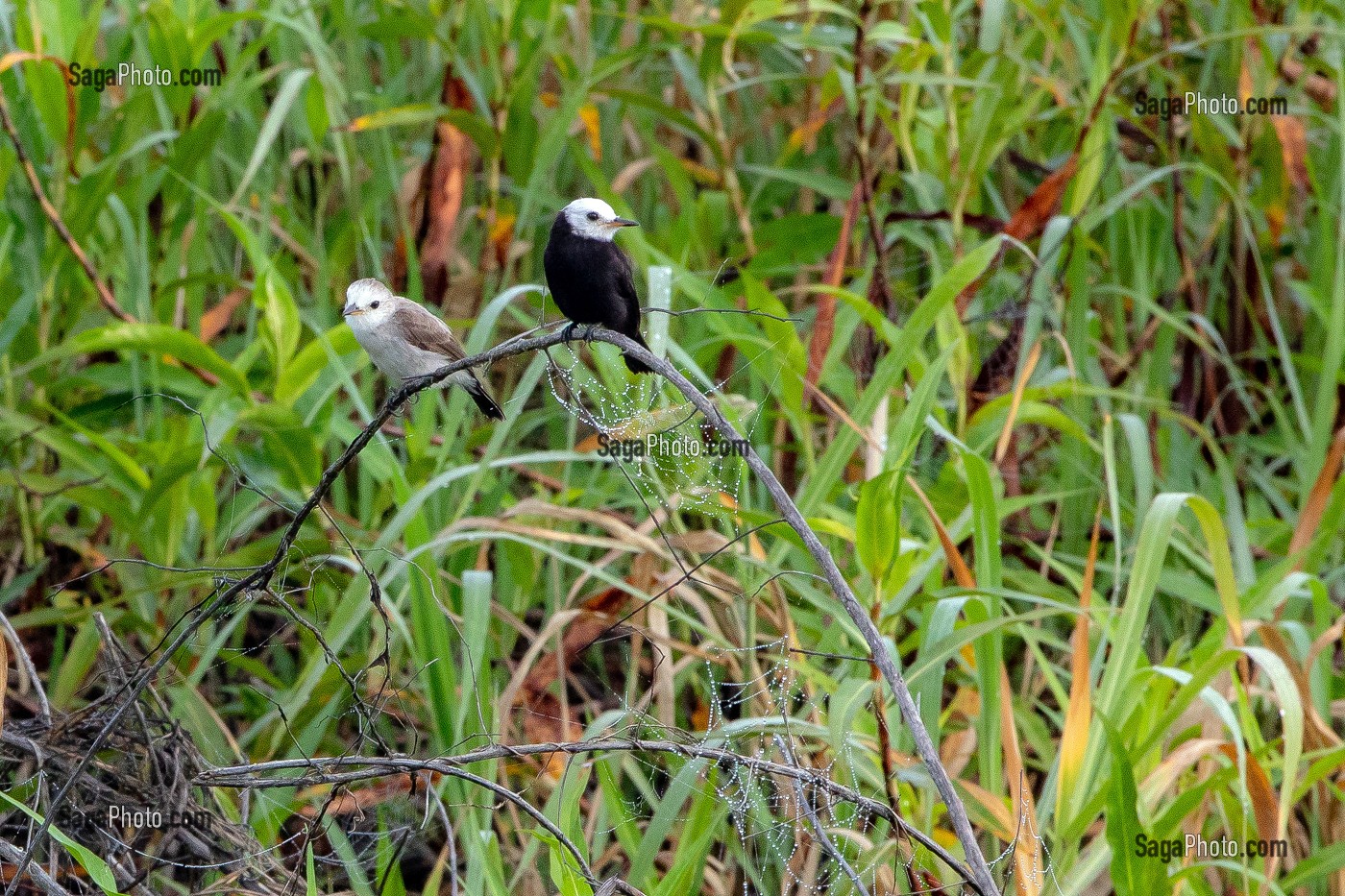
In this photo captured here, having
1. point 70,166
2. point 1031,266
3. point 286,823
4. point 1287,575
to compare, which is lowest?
point 286,823

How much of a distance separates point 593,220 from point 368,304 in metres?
0.58

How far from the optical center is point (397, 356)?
11.8 ft

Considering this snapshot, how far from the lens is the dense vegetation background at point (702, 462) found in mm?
2898

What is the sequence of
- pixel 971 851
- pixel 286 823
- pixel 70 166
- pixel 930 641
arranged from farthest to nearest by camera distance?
pixel 70 166
pixel 286 823
pixel 930 641
pixel 971 851

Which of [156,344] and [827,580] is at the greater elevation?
[827,580]

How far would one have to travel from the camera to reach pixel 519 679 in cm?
333

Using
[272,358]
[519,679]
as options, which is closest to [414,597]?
[519,679]

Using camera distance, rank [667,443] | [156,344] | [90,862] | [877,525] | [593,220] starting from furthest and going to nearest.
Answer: [593,220] < [156,344] < [667,443] < [877,525] < [90,862]

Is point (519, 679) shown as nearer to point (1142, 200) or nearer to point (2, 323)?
point (2, 323)

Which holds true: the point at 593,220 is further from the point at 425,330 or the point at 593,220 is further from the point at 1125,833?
the point at 1125,833

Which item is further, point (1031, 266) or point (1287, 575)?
point (1031, 266)

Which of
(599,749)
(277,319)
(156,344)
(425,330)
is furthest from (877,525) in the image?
(156,344)

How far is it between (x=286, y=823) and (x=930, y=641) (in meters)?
1.71

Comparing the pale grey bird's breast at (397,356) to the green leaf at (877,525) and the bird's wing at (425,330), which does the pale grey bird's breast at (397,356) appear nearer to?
the bird's wing at (425,330)
